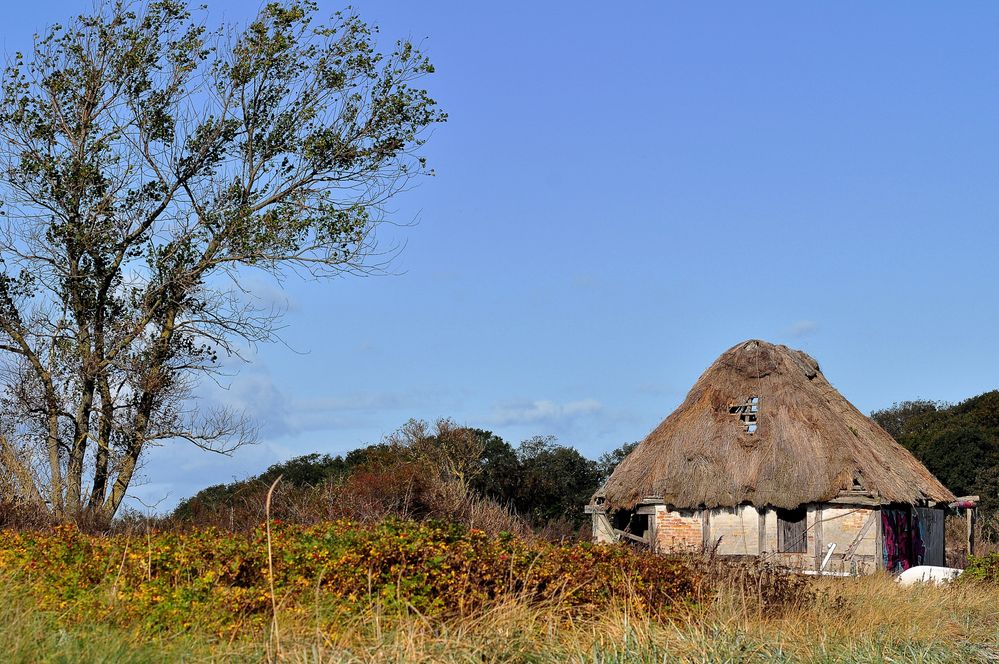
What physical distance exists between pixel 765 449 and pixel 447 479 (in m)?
8.64

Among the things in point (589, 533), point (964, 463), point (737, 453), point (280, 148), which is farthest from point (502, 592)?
point (964, 463)

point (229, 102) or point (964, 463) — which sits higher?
point (229, 102)

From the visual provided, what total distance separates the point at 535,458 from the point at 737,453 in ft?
74.6

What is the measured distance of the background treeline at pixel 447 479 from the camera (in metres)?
20.5

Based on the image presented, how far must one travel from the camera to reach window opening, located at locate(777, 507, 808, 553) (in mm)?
25266

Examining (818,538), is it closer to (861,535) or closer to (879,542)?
(861,535)

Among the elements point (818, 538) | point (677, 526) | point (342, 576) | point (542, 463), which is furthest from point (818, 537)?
point (542, 463)

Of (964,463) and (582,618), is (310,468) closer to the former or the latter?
(964,463)

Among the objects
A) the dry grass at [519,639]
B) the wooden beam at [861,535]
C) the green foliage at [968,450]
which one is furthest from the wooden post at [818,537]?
the green foliage at [968,450]

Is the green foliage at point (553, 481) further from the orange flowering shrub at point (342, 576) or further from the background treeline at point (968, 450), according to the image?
the orange flowering shrub at point (342, 576)

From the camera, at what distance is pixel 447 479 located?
29.4 meters

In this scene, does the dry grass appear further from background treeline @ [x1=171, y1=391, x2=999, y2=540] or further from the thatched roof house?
background treeline @ [x1=171, y1=391, x2=999, y2=540]

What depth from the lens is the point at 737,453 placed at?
26078 mm

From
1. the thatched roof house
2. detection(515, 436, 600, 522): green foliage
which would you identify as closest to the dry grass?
the thatched roof house
